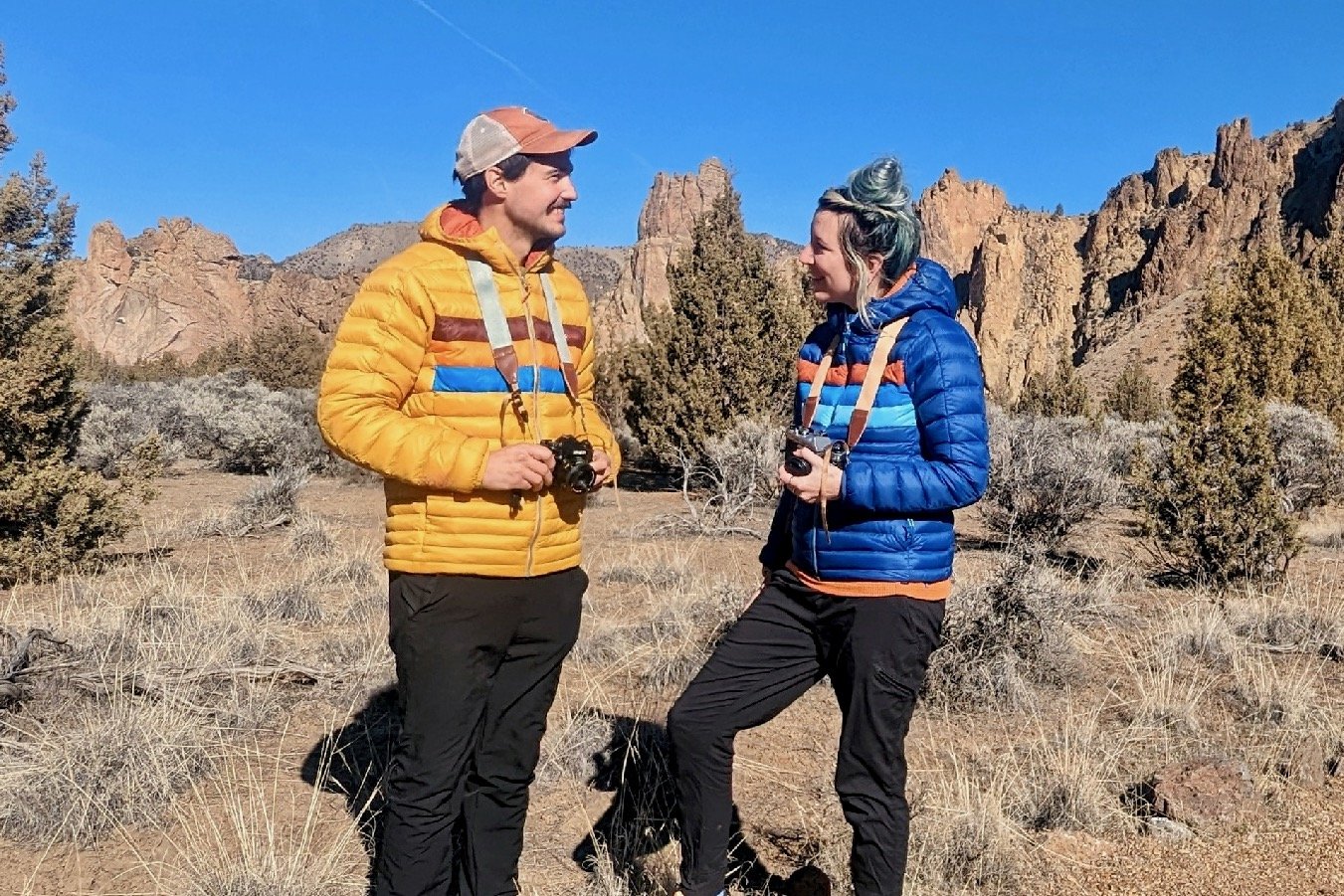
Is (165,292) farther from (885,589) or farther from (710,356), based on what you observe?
(885,589)

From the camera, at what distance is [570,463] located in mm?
2080

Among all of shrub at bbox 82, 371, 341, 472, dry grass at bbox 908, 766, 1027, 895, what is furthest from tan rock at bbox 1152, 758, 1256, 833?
shrub at bbox 82, 371, 341, 472

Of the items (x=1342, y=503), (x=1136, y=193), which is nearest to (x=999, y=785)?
(x=1342, y=503)

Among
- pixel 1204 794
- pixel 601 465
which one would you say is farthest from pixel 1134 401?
pixel 601 465

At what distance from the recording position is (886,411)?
86.1 inches

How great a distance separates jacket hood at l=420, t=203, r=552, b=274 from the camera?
2105mm

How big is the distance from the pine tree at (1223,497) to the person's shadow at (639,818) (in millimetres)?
5170

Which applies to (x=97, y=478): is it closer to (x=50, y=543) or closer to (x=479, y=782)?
(x=50, y=543)

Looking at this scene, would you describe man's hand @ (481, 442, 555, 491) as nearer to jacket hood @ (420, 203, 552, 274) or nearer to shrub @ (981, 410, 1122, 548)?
jacket hood @ (420, 203, 552, 274)

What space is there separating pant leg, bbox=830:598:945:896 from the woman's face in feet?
2.48

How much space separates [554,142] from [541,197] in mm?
126

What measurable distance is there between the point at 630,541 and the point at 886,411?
21.4ft

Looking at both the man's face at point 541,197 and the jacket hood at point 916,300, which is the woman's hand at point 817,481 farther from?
the man's face at point 541,197

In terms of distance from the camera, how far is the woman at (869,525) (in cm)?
212
